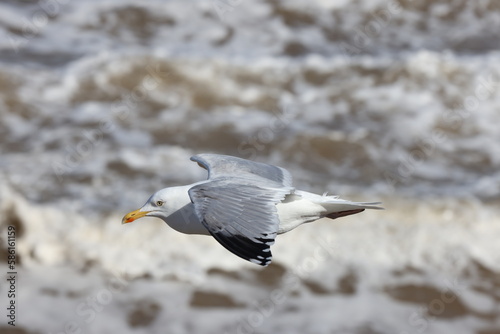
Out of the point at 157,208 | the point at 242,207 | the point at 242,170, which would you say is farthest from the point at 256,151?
the point at 242,207

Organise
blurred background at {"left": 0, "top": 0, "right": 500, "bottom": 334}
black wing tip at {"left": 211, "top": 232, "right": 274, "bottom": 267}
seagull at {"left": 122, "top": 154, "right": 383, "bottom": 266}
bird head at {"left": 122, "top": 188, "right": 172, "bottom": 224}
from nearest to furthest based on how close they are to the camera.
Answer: black wing tip at {"left": 211, "top": 232, "right": 274, "bottom": 267} < seagull at {"left": 122, "top": 154, "right": 383, "bottom": 266} < bird head at {"left": 122, "top": 188, "right": 172, "bottom": 224} < blurred background at {"left": 0, "top": 0, "right": 500, "bottom": 334}

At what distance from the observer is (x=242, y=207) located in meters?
3.29

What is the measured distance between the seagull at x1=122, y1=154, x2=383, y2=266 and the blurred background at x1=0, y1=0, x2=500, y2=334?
2.46m

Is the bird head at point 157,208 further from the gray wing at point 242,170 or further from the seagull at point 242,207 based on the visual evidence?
the gray wing at point 242,170

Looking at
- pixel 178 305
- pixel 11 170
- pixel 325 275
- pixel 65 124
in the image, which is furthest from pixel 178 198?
pixel 65 124

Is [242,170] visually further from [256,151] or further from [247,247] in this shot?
[256,151]

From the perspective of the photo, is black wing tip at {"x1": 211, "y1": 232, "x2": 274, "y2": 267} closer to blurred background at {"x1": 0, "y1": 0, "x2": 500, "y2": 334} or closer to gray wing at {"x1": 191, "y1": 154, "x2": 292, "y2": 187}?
gray wing at {"x1": 191, "y1": 154, "x2": 292, "y2": 187}

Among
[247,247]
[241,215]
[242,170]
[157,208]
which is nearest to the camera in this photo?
[247,247]

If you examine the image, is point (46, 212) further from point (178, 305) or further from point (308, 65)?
point (308, 65)

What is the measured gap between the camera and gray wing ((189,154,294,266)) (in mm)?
3047

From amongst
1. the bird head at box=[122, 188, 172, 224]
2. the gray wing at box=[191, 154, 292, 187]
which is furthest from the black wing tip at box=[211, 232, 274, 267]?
the gray wing at box=[191, 154, 292, 187]

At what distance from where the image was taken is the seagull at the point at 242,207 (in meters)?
3.10

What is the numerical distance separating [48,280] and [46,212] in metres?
1.08

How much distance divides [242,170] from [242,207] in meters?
0.75
